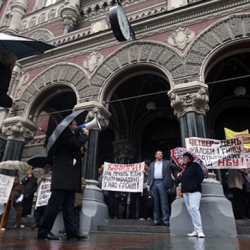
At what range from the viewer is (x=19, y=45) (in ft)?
8.98

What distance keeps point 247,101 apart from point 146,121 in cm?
498

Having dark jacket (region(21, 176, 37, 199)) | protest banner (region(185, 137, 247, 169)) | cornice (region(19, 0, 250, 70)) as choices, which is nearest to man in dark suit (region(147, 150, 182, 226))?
protest banner (region(185, 137, 247, 169))

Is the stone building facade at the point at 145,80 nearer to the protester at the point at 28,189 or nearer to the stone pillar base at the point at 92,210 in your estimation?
the stone pillar base at the point at 92,210

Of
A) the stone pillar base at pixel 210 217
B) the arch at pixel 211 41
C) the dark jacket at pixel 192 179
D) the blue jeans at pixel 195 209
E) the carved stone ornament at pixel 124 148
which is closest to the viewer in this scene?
the blue jeans at pixel 195 209

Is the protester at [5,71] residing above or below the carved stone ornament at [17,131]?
below

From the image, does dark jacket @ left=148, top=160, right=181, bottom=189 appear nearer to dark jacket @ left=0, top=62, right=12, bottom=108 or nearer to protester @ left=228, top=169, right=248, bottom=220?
protester @ left=228, top=169, right=248, bottom=220

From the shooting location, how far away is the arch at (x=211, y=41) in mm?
7930

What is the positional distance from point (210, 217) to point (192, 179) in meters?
1.16

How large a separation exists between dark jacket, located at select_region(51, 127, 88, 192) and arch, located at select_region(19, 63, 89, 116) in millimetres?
6085

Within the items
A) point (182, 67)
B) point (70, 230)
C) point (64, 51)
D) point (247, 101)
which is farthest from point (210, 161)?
point (64, 51)

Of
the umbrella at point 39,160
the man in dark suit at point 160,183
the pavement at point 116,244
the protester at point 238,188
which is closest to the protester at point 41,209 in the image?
the umbrella at point 39,160

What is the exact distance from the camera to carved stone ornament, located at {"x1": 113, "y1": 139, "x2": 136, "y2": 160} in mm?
12495

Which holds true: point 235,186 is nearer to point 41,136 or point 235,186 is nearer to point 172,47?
point 172,47

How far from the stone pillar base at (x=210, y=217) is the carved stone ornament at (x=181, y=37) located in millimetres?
5098
